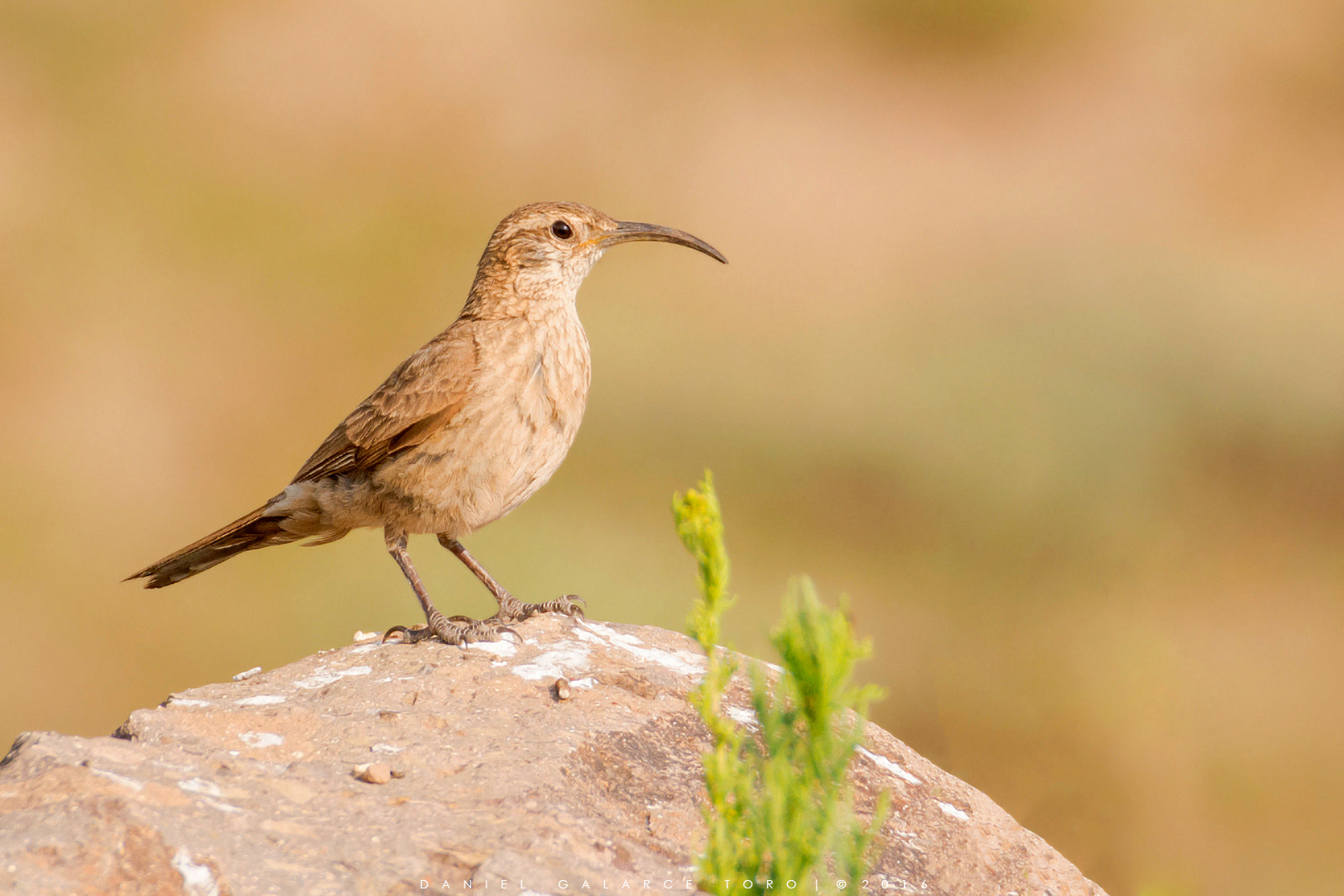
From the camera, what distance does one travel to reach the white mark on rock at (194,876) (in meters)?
2.40

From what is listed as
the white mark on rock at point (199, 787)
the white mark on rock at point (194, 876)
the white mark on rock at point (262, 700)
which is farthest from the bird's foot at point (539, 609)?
the white mark on rock at point (194, 876)

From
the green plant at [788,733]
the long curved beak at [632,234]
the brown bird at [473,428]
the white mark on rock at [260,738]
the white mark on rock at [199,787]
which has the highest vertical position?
the long curved beak at [632,234]

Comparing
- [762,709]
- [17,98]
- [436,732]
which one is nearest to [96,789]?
[436,732]

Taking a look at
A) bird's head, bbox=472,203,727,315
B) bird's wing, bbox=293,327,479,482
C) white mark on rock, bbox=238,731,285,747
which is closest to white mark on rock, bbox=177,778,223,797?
white mark on rock, bbox=238,731,285,747

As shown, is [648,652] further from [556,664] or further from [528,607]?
[528,607]

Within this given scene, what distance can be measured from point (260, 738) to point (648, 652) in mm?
1498

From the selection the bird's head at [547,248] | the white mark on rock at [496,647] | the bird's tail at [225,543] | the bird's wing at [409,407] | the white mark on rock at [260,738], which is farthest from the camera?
the bird's head at [547,248]

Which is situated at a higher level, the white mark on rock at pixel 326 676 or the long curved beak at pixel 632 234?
the long curved beak at pixel 632 234

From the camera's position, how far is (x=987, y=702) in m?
9.11

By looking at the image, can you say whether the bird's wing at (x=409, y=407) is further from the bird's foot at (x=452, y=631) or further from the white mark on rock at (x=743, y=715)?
the white mark on rock at (x=743, y=715)

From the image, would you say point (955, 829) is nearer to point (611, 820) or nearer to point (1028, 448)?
point (611, 820)

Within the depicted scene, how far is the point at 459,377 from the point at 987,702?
5.66m

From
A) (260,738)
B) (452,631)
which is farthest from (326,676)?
(260,738)

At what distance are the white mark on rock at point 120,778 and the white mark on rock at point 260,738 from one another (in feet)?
1.94
